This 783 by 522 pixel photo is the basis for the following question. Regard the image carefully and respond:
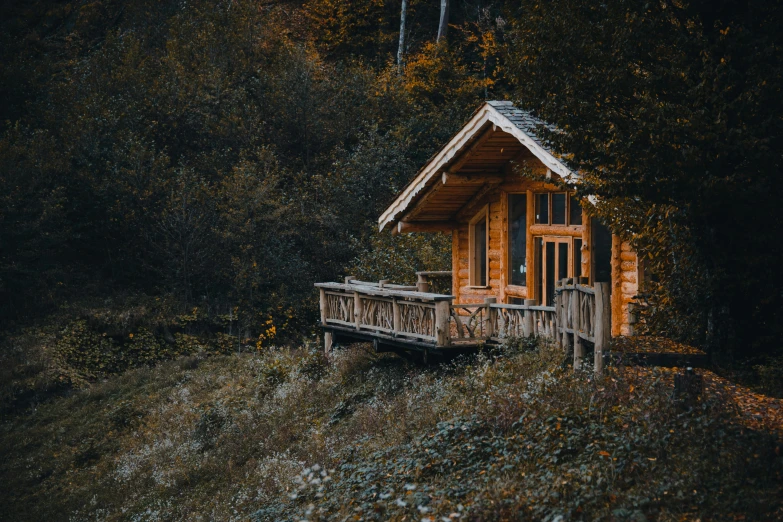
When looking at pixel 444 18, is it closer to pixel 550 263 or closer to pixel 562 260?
pixel 550 263

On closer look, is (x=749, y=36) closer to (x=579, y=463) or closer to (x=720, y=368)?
(x=720, y=368)

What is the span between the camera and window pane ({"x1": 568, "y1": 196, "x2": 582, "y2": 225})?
18250 millimetres

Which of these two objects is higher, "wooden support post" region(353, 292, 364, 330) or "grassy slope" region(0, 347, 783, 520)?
"wooden support post" region(353, 292, 364, 330)

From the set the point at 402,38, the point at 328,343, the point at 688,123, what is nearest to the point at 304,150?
the point at 402,38

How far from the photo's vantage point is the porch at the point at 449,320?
1316 centimetres

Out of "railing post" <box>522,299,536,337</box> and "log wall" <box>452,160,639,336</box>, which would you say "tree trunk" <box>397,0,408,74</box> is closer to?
"log wall" <box>452,160,639,336</box>

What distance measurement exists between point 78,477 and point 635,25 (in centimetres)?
1597

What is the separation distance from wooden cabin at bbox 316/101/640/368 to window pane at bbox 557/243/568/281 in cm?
3

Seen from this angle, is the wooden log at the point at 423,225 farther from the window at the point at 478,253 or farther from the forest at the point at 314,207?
the forest at the point at 314,207

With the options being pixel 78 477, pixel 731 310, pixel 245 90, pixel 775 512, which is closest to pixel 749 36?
pixel 731 310

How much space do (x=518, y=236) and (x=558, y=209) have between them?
148 centimetres

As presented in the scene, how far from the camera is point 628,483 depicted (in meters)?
9.11

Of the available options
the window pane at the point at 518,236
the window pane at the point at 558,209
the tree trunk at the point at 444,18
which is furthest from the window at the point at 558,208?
the tree trunk at the point at 444,18

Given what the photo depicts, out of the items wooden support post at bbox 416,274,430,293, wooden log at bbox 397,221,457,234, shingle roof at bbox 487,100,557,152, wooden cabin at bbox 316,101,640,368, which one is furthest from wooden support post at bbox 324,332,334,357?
shingle roof at bbox 487,100,557,152
